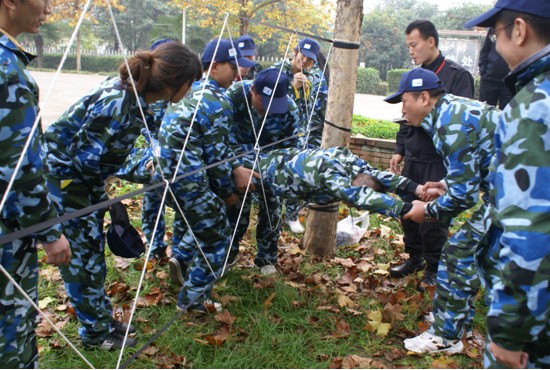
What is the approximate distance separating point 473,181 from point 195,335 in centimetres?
182

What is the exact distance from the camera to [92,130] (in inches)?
92.0

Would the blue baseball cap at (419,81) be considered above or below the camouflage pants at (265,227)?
above

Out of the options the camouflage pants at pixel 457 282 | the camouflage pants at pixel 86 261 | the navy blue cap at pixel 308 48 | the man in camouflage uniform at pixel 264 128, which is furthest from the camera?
the navy blue cap at pixel 308 48

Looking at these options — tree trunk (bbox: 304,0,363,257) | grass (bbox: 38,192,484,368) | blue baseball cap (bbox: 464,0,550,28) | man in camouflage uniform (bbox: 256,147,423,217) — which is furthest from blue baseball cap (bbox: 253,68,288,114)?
blue baseball cap (bbox: 464,0,550,28)

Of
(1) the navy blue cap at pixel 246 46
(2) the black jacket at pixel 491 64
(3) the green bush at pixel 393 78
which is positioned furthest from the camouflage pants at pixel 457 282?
(3) the green bush at pixel 393 78

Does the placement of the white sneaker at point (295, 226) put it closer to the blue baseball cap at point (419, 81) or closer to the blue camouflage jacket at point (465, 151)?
the blue baseball cap at point (419, 81)

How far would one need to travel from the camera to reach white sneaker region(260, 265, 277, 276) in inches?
150

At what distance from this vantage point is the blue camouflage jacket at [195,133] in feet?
9.35

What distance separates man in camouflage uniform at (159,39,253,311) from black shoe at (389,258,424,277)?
59.1 inches

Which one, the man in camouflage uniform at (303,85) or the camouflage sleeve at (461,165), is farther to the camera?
the man in camouflage uniform at (303,85)

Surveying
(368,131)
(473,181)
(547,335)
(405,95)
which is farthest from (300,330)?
(368,131)

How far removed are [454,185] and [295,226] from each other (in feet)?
8.49

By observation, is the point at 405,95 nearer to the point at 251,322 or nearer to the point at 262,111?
the point at 262,111

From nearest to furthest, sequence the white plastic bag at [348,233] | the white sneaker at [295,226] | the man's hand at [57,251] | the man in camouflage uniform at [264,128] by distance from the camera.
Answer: the man's hand at [57,251]
the man in camouflage uniform at [264,128]
the white plastic bag at [348,233]
the white sneaker at [295,226]
